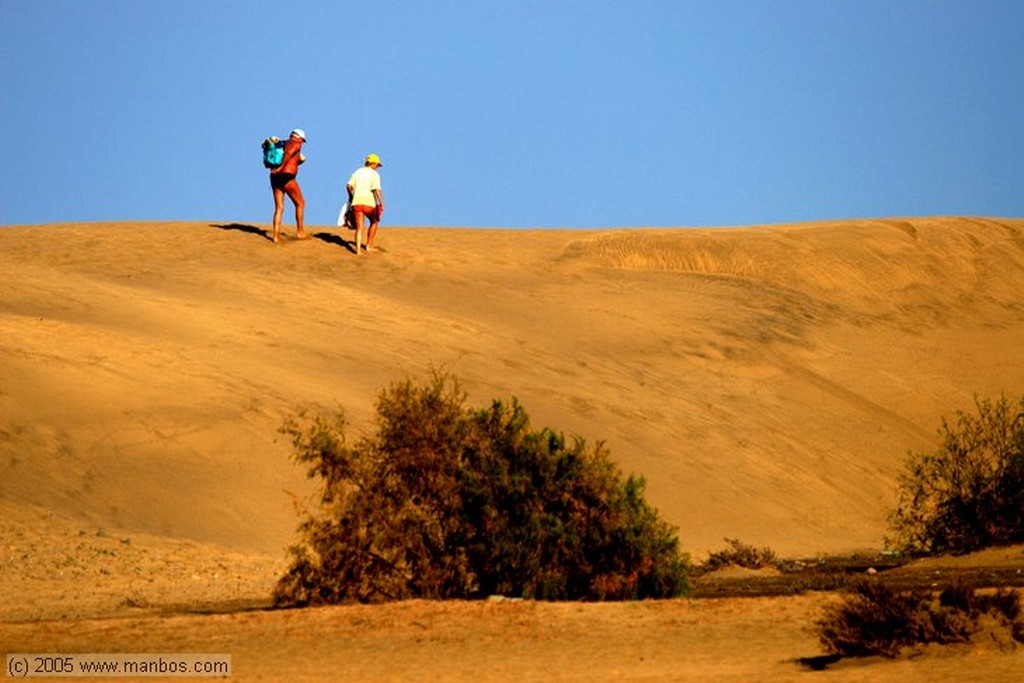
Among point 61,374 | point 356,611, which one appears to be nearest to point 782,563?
point 356,611

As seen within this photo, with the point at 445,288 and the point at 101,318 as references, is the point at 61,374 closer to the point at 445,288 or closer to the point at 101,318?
the point at 101,318

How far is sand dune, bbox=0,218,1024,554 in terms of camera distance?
54.4 feet

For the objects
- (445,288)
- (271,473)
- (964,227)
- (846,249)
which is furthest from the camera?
(964,227)

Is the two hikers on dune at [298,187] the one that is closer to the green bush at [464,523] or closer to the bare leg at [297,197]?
the bare leg at [297,197]

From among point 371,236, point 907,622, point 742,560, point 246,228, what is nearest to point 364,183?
point 371,236

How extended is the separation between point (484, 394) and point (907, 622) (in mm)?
11700

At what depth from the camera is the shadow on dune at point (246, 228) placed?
2907cm

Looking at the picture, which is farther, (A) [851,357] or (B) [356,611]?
(A) [851,357]

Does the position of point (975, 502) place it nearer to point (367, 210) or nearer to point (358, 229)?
point (367, 210)

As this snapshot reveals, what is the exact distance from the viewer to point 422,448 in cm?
1207

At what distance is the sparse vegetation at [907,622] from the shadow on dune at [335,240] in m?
19.3

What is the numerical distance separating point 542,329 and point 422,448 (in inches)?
508

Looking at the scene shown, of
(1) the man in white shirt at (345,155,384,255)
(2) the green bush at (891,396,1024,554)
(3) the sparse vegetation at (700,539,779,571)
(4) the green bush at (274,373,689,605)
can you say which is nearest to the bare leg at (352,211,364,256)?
(1) the man in white shirt at (345,155,384,255)

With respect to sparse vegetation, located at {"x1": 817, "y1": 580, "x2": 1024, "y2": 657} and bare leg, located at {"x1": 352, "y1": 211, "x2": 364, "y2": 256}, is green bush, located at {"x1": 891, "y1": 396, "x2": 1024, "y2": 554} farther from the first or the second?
bare leg, located at {"x1": 352, "y1": 211, "x2": 364, "y2": 256}
